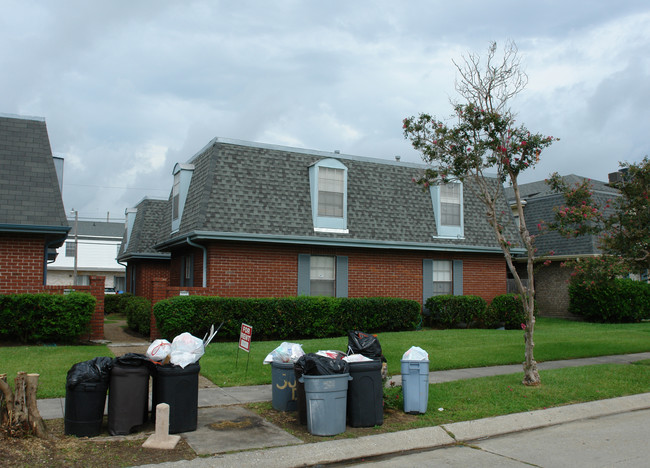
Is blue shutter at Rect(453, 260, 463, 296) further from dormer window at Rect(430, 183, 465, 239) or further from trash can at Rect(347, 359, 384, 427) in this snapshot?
trash can at Rect(347, 359, 384, 427)

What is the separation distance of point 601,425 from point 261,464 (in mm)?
4951

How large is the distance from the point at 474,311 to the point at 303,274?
19.9 feet

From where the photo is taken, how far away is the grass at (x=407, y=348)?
34.7 feet

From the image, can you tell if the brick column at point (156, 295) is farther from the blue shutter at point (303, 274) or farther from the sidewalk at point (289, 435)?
the sidewalk at point (289, 435)

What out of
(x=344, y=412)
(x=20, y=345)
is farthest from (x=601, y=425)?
(x=20, y=345)

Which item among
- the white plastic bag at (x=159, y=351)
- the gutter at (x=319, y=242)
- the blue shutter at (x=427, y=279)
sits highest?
the gutter at (x=319, y=242)

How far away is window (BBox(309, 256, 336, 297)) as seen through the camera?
17938 mm

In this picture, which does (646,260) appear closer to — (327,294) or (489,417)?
(489,417)

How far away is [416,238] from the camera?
1912 centimetres

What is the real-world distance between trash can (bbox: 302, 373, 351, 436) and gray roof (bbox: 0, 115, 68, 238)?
9.65m

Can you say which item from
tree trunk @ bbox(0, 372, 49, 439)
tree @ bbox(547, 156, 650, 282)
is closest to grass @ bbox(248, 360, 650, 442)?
Answer: tree @ bbox(547, 156, 650, 282)

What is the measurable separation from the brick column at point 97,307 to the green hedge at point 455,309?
33.3 feet

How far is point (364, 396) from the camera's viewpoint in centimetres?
749

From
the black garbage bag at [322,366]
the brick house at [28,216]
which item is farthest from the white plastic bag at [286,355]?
the brick house at [28,216]
